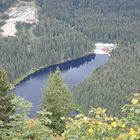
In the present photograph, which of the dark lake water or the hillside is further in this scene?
the dark lake water

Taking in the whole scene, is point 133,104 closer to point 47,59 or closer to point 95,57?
point 47,59

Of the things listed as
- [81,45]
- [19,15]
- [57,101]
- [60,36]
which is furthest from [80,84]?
[57,101]

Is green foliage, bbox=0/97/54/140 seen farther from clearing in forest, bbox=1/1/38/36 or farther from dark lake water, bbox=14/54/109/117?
clearing in forest, bbox=1/1/38/36

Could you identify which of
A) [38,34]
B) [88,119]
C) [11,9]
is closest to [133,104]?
[88,119]

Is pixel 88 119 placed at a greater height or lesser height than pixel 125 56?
greater

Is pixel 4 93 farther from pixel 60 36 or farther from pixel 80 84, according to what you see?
pixel 60 36

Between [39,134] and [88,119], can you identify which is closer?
[88,119]

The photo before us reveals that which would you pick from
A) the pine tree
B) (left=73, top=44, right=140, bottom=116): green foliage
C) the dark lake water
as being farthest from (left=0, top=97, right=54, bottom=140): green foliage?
the dark lake water
